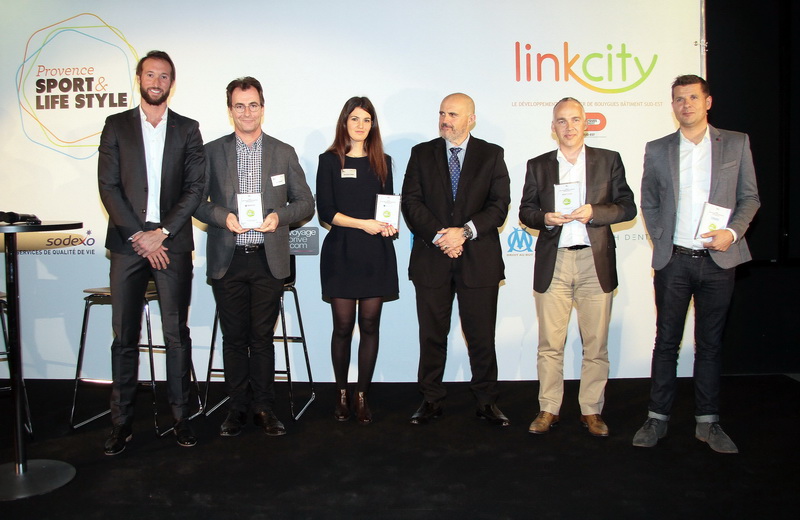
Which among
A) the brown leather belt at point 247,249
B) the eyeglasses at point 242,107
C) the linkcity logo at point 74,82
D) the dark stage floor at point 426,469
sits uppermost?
the linkcity logo at point 74,82

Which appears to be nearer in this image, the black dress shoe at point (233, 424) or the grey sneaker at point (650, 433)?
the grey sneaker at point (650, 433)

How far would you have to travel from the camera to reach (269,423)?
3496 mm

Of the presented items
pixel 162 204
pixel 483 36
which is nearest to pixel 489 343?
pixel 162 204

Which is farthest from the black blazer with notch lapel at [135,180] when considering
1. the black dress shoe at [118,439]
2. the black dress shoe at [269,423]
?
the black dress shoe at [269,423]

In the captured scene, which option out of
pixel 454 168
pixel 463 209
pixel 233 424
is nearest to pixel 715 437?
pixel 463 209

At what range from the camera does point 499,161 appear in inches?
142

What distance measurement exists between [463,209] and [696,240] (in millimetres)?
1206

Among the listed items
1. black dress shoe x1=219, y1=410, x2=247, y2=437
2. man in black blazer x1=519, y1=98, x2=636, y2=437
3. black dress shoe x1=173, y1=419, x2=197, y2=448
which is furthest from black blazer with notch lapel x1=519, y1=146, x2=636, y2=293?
black dress shoe x1=173, y1=419, x2=197, y2=448

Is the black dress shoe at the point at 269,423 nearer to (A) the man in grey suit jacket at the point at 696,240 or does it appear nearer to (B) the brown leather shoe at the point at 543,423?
(B) the brown leather shoe at the point at 543,423

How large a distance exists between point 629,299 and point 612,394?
0.76m

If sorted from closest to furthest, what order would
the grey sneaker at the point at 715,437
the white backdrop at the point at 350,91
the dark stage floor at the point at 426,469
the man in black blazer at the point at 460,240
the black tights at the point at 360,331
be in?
the dark stage floor at the point at 426,469 < the grey sneaker at the point at 715,437 < the man in black blazer at the point at 460,240 < the black tights at the point at 360,331 < the white backdrop at the point at 350,91

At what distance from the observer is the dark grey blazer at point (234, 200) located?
11.3 feet

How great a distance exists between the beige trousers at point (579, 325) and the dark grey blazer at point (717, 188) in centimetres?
36

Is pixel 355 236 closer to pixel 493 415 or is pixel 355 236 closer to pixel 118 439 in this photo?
pixel 493 415
